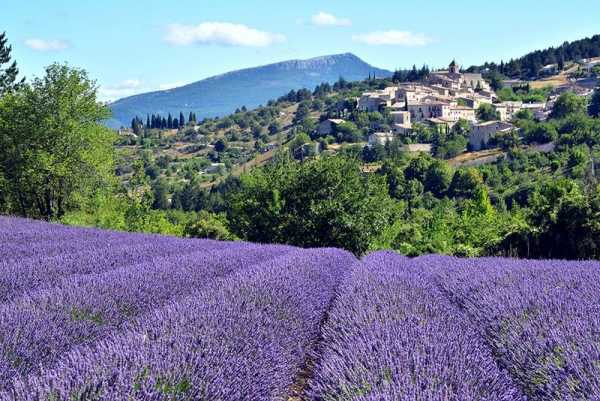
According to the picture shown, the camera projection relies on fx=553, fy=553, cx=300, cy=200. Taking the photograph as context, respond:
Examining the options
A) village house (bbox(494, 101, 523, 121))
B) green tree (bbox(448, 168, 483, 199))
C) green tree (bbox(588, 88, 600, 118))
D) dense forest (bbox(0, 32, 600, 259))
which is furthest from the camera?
village house (bbox(494, 101, 523, 121))

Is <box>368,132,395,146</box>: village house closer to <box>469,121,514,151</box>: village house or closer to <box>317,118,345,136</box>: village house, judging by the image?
<box>317,118,345,136</box>: village house

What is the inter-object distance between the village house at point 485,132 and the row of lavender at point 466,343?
92821 mm

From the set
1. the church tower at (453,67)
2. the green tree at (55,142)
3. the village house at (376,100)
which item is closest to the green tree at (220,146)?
the village house at (376,100)

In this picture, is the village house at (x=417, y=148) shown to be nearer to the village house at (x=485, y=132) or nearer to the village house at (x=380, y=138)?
the village house at (x=380, y=138)

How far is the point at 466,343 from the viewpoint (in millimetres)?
2961

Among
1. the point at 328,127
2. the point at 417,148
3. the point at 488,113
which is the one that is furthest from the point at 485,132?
the point at 328,127

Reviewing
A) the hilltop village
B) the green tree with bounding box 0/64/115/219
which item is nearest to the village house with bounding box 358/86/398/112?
the hilltop village

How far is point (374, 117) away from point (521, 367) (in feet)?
394

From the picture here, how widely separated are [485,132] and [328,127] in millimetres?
34887

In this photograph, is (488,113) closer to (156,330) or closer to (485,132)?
(485,132)

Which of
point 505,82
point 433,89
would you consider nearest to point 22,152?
point 433,89

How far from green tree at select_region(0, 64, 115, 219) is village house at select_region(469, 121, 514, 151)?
8073 centimetres

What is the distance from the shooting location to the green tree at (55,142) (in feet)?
66.4

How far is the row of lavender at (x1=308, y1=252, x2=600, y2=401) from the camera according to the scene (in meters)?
2.34
